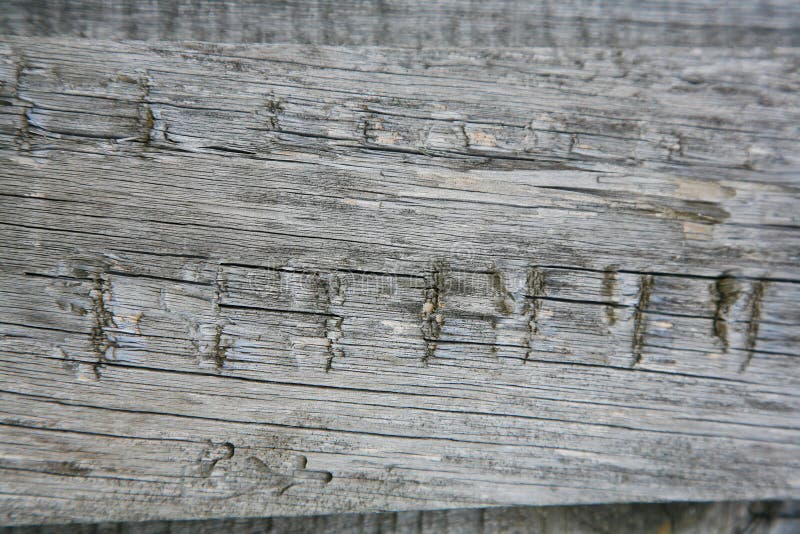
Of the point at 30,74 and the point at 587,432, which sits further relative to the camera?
the point at 587,432

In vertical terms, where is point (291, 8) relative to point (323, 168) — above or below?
above

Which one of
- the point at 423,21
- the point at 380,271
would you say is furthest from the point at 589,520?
the point at 423,21

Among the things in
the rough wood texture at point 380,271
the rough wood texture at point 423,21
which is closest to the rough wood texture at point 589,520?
the rough wood texture at point 380,271

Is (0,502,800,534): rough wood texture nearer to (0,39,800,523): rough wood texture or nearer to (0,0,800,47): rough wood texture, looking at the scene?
(0,39,800,523): rough wood texture

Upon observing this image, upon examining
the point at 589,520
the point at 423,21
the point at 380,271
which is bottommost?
the point at 589,520

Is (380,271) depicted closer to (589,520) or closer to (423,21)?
(423,21)

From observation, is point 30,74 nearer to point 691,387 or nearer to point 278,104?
point 278,104

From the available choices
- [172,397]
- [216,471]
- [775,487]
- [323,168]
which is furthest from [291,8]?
[775,487]
